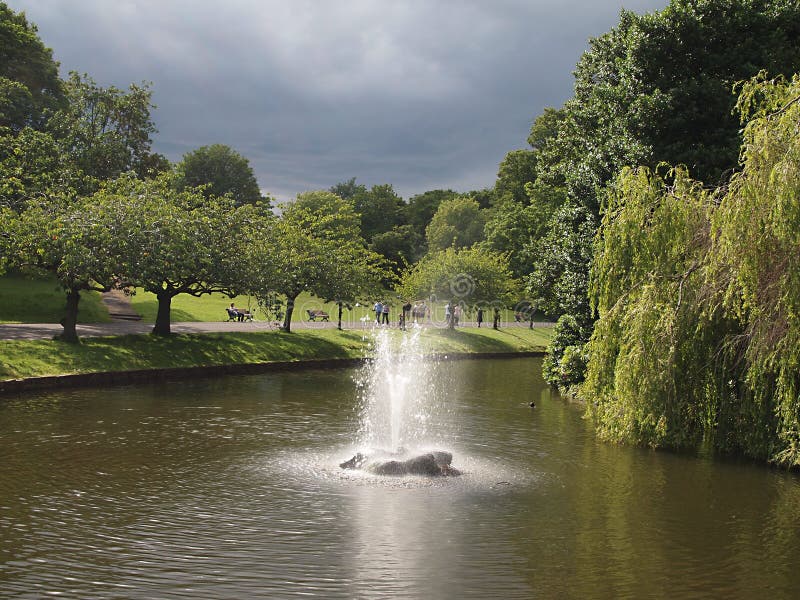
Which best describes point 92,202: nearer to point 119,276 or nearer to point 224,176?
point 119,276

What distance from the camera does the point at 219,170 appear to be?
338ft

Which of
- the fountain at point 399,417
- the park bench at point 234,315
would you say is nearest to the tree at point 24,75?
the park bench at point 234,315

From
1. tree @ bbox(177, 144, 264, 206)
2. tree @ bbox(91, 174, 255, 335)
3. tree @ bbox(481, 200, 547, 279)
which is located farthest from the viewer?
tree @ bbox(177, 144, 264, 206)

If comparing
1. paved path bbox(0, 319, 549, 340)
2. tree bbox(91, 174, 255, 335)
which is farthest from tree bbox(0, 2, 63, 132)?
tree bbox(91, 174, 255, 335)

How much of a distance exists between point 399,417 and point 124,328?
2458 centimetres

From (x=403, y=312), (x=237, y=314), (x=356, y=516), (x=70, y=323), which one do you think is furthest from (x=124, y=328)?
(x=356, y=516)

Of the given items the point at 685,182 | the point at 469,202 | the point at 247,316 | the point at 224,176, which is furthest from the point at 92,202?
the point at 469,202

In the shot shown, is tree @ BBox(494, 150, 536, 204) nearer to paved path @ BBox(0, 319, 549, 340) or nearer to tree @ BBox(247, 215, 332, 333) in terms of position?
paved path @ BBox(0, 319, 549, 340)

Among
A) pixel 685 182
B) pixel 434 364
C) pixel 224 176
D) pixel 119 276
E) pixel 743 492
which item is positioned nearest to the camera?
pixel 743 492

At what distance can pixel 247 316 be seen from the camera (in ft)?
171

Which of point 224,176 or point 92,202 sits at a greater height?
point 224,176

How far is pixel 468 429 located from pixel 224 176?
8840 centimetres

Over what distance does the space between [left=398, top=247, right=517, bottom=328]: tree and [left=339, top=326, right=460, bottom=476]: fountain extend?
8.33 m

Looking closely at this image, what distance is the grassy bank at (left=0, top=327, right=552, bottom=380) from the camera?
28.0 meters
